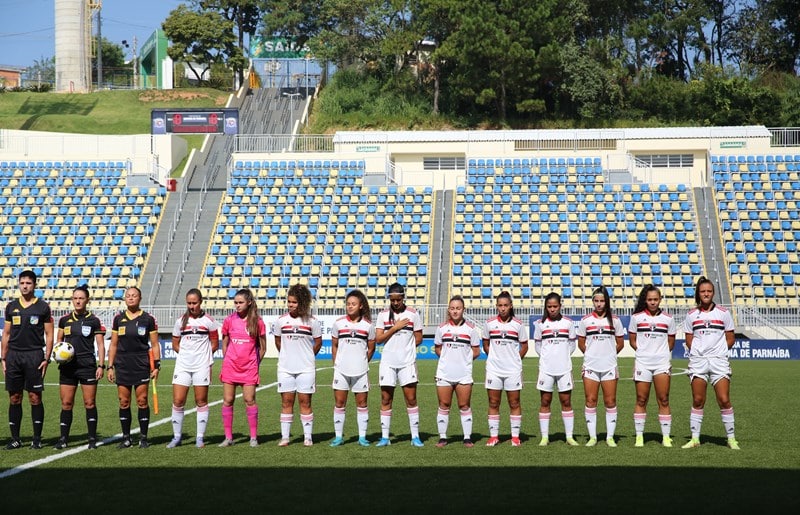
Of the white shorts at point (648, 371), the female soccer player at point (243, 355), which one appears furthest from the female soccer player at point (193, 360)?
the white shorts at point (648, 371)

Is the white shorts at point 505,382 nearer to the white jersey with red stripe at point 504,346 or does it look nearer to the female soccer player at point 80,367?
the white jersey with red stripe at point 504,346

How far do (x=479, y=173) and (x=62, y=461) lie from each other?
33362mm

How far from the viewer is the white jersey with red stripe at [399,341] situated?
12727 mm

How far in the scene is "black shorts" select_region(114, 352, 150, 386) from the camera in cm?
1258

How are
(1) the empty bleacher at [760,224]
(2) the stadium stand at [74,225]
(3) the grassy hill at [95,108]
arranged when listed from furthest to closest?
(3) the grassy hill at [95,108], (2) the stadium stand at [74,225], (1) the empty bleacher at [760,224]

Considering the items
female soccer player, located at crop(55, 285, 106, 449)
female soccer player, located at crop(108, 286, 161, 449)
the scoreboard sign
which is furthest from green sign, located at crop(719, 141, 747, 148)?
female soccer player, located at crop(55, 285, 106, 449)

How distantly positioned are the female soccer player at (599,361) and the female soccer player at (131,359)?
5262mm

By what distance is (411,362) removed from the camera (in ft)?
42.1

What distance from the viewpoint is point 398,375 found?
1280cm
